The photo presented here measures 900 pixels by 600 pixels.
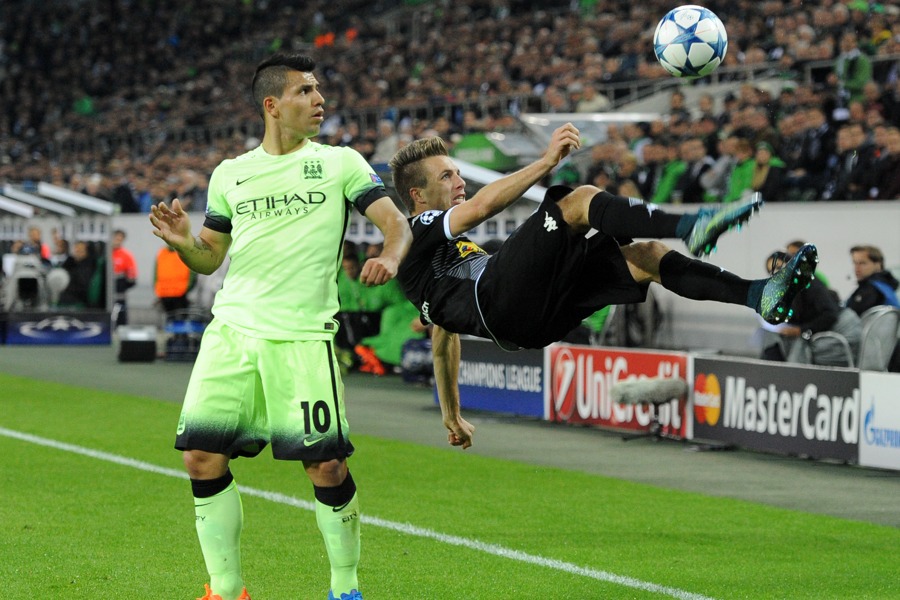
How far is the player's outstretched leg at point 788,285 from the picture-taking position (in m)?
5.42

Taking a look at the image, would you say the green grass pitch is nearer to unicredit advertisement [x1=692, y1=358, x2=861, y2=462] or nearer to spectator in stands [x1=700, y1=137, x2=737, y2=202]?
unicredit advertisement [x1=692, y1=358, x2=861, y2=462]

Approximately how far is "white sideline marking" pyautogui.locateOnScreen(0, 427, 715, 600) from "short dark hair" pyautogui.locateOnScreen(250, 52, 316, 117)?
9.44 ft

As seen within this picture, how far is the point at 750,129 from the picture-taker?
15656 mm

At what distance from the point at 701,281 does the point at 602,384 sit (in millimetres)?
7088

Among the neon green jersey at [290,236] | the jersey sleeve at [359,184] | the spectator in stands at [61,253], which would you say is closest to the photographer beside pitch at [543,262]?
the jersey sleeve at [359,184]

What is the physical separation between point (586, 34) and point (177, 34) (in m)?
20.0

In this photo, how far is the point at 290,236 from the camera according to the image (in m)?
5.32

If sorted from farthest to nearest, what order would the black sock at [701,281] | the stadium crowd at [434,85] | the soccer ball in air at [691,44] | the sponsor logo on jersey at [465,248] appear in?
the stadium crowd at [434,85]
the soccer ball in air at [691,44]
the sponsor logo on jersey at [465,248]
the black sock at [701,281]

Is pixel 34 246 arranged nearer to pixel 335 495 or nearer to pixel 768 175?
pixel 768 175

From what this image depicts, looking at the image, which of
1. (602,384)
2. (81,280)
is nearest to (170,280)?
(81,280)

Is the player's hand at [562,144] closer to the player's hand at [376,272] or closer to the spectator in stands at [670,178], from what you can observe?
the player's hand at [376,272]

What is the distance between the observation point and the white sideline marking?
21.6 feet

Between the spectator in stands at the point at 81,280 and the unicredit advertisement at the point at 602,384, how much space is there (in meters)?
12.3

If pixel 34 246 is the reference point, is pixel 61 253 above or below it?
below
